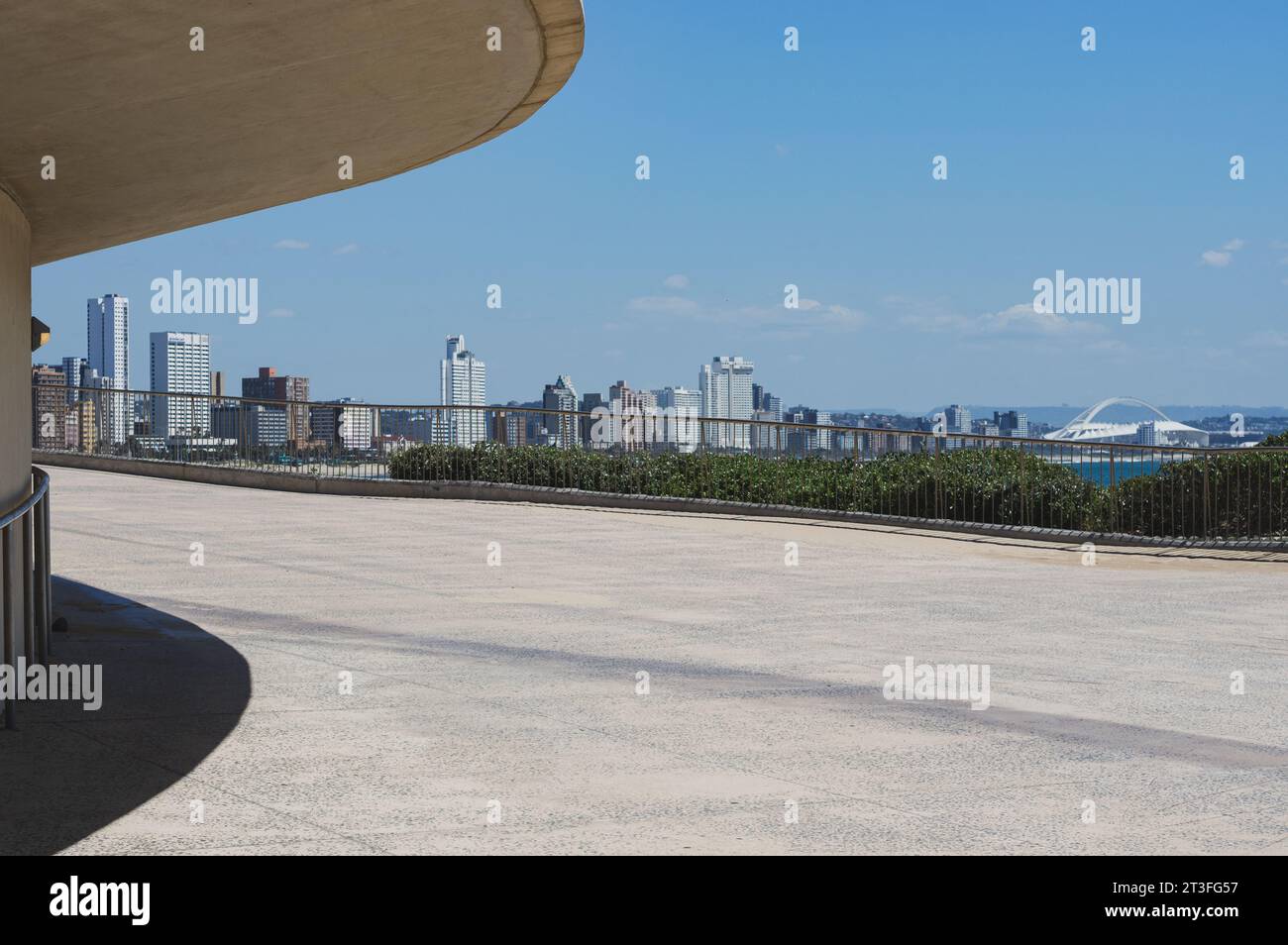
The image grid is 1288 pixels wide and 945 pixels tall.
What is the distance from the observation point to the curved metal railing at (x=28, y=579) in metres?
6.69

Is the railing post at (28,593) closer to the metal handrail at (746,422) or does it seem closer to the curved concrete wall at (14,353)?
the curved concrete wall at (14,353)

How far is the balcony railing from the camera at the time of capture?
1889 centimetres

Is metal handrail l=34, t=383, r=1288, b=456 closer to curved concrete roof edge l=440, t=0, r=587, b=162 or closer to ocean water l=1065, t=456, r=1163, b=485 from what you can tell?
ocean water l=1065, t=456, r=1163, b=485

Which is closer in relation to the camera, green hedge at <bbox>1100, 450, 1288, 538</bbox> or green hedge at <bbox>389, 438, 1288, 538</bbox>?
green hedge at <bbox>1100, 450, 1288, 538</bbox>

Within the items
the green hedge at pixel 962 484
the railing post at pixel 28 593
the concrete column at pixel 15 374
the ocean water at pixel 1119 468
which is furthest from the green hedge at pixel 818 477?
the railing post at pixel 28 593

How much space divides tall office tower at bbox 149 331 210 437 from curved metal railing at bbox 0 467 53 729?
61.1ft

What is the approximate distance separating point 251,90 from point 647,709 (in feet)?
12.8

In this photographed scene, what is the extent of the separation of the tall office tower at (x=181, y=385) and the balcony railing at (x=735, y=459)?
7 cm

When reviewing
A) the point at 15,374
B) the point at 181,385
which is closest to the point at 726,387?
the point at 181,385

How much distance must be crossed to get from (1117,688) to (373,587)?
22.5 feet

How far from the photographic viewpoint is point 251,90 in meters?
5.67

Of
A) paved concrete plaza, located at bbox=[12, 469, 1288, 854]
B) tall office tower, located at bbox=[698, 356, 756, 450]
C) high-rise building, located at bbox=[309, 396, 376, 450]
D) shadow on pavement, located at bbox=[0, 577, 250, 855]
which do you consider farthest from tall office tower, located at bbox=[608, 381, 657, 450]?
tall office tower, located at bbox=[698, 356, 756, 450]
